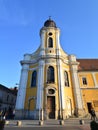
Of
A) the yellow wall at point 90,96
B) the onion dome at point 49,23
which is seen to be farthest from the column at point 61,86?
the onion dome at point 49,23

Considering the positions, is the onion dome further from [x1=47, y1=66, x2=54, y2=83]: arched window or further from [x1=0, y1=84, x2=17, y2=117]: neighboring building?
[x1=0, y1=84, x2=17, y2=117]: neighboring building

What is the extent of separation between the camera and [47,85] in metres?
25.8

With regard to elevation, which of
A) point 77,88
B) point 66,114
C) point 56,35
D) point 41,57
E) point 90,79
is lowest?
point 66,114

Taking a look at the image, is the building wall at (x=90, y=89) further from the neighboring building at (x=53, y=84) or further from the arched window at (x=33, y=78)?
the arched window at (x=33, y=78)

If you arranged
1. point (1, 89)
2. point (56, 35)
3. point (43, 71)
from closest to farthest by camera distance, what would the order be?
point (43, 71)
point (56, 35)
point (1, 89)

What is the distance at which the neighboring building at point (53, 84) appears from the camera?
24734 millimetres

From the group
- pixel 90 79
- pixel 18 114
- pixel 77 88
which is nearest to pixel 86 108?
pixel 77 88

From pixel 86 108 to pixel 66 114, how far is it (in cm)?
568

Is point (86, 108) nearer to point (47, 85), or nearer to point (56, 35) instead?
point (47, 85)

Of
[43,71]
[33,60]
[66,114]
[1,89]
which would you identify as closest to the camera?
[66,114]

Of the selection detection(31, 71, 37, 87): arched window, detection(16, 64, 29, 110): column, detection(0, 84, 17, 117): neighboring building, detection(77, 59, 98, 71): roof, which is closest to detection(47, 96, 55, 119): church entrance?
detection(31, 71, 37, 87): arched window

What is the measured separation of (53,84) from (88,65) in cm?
1289

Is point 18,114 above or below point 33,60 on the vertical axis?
below

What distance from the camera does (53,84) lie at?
25953mm
